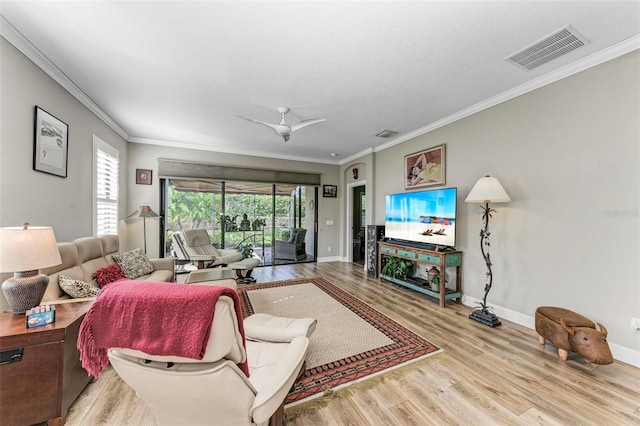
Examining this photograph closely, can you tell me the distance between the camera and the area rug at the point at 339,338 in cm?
190

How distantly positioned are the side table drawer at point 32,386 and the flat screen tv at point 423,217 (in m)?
3.89

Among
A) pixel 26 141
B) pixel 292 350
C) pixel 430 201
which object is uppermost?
pixel 26 141

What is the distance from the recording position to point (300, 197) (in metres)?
6.38

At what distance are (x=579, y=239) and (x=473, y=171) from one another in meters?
1.35

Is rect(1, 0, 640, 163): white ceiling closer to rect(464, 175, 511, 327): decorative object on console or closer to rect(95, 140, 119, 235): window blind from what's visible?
rect(95, 140, 119, 235): window blind

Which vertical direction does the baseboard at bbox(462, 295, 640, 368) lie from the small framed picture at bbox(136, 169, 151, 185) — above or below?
below

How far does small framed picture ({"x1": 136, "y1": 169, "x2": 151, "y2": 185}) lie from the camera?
4.79 meters

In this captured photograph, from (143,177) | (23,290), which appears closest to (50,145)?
(23,290)

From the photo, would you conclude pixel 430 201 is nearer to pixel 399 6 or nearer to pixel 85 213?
pixel 399 6

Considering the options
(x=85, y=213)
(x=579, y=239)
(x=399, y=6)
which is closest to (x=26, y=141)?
(x=85, y=213)

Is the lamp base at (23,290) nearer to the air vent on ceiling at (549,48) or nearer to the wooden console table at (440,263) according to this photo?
the wooden console table at (440,263)

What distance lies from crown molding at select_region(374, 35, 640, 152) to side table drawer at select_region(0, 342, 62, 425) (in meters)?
4.57

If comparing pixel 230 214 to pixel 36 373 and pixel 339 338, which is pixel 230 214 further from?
pixel 36 373

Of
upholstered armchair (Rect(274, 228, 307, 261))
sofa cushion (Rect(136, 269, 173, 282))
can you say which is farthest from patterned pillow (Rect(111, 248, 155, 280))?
upholstered armchair (Rect(274, 228, 307, 261))
